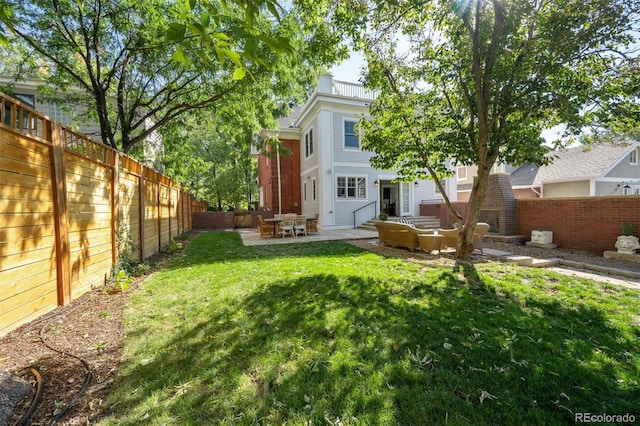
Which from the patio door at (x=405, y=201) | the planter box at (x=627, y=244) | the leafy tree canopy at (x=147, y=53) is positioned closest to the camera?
the leafy tree canopy at (x=147, y=53)

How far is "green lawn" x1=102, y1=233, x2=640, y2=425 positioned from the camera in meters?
2.03

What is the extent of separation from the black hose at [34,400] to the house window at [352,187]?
44.3ft

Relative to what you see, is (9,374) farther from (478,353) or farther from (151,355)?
(478,353)

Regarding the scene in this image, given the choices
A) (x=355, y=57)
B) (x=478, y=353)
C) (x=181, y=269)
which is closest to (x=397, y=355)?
(x=478, y=353)

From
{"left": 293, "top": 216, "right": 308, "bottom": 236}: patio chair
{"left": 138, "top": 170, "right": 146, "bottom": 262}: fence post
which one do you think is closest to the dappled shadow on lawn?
{"left": 138, "top": 170, "right": 146, "bottom": 262}: fence post

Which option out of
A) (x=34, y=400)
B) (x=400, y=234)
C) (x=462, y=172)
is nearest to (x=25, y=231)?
(x=34, y=400)

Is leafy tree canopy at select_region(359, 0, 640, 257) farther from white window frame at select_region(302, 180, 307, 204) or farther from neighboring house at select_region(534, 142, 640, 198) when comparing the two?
neighboring house at select_region(534, 142, 640, 198)

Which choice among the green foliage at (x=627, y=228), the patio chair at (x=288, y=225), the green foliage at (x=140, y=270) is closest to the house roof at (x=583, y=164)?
the green foliage at (x=627, y=228)

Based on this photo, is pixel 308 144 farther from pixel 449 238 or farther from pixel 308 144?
pixel 449 238

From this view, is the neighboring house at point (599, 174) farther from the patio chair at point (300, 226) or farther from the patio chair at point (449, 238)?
the patio chair at point (300, 226)

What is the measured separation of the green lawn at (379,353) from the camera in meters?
2.03

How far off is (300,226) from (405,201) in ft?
23.6

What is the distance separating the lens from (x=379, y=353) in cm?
269

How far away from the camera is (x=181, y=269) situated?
6.61 metres
